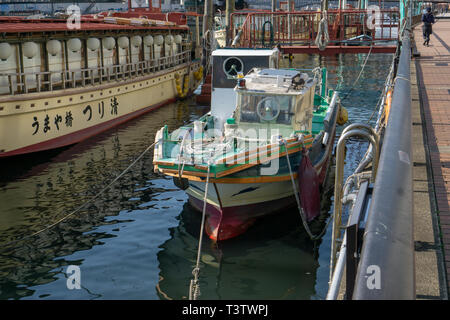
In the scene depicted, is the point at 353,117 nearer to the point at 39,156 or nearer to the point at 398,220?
the point at 39,156

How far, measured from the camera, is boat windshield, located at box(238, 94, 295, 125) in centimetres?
1411

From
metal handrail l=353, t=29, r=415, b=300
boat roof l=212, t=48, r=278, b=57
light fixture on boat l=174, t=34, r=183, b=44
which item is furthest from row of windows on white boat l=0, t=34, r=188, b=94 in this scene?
metal handrail l=353, t=29, r=415, b=300

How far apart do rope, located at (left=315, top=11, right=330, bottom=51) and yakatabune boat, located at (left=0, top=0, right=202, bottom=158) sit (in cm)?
899

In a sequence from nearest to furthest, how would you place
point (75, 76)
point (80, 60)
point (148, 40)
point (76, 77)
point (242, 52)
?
point (242, 52) → point (75, 76) → point (76, 77) → point (80, 60) → point (148, 40)

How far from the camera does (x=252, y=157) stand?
1234cm

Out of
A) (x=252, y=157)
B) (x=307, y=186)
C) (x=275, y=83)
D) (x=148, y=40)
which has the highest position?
(x=148, y=40)

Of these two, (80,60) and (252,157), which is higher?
(80,60)

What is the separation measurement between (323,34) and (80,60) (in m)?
10.8

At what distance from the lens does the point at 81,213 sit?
45.9 feet

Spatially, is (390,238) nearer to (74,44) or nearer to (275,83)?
(275,83)

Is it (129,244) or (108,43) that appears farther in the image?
(108,43)

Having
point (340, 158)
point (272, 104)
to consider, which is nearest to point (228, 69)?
point (272, 104)

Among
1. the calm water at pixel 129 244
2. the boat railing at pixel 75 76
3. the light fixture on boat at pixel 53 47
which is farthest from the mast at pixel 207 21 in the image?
the calm water at pixel 129 244

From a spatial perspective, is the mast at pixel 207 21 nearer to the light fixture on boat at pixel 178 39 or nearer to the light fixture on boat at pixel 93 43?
the light fixture on boat at pixel 178 39
